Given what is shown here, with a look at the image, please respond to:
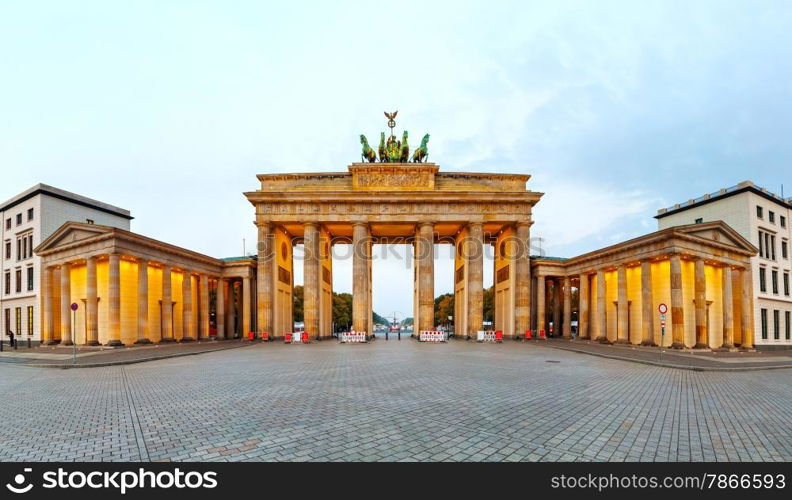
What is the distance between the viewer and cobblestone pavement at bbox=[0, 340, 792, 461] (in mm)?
6207

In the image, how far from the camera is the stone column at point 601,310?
124ft

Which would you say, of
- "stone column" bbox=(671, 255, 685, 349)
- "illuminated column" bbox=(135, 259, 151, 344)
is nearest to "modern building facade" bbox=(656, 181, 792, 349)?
"stone column" bbox=(671, 255, 685, 349)

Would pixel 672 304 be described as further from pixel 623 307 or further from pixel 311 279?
pixel 311 279

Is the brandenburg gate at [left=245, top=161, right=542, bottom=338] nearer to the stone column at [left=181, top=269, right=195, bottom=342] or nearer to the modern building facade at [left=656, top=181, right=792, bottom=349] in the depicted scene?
the stone column at [left=181, top=269, right=195, bottom=342]

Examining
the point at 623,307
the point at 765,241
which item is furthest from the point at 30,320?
the point at 765,241

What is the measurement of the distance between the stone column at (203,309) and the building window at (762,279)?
58377 mm

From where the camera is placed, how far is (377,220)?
140 ft

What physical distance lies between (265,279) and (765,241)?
5285cm

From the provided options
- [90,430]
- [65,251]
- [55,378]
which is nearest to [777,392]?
[90,430]

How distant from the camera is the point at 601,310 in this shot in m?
38.0

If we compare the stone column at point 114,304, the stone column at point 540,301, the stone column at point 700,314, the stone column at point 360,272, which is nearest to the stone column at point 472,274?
the stone column at point 360,272

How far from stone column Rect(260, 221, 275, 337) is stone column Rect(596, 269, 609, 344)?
109ft

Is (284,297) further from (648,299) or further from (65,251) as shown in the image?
(648,299)

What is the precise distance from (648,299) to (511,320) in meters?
13.8
